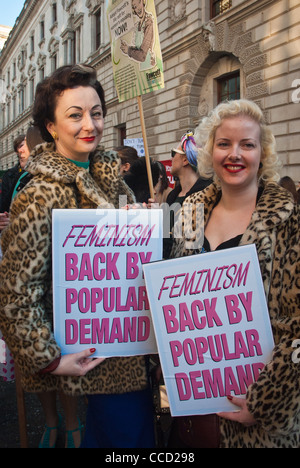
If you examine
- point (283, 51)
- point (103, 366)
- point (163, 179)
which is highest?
point (283, 51)

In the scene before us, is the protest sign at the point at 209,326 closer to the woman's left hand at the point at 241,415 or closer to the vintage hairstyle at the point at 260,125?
the woman's left hand at the point at 241,415

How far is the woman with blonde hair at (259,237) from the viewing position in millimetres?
1350

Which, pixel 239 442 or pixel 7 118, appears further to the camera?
pixel 7 118

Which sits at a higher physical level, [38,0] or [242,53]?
[38,0]

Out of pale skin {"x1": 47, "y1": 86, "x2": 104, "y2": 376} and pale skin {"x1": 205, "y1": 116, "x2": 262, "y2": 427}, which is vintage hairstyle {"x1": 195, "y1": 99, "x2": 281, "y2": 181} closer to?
pale skin {"x1": 205, "y1": 116, "x2": 262, "y2": 427}

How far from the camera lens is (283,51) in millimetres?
9617

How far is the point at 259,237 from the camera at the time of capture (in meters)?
1.43

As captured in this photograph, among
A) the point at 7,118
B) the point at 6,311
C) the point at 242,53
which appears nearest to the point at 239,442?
the point at 6,311

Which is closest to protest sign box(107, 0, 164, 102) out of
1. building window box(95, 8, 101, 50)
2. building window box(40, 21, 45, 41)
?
building window box(95, 8, 101, 50)

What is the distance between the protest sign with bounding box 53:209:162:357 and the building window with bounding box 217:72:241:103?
11.4 m

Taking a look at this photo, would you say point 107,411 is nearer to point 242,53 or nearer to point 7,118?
point 242,53

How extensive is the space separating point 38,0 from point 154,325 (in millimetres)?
40025

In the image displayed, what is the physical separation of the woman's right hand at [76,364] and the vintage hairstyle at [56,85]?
1.04 metres

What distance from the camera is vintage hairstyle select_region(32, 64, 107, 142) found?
65.3 inches
